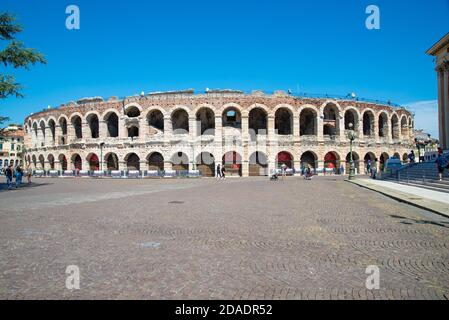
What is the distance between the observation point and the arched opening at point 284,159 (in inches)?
1391

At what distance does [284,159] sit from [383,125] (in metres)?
16.5

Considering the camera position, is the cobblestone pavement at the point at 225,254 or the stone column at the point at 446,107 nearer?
the cobblestone pavement at the point at 225,254

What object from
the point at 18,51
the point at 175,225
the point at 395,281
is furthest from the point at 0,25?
the point at 395,281

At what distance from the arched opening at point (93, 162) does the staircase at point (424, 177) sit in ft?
110

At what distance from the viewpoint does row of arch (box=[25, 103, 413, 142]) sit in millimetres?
36172

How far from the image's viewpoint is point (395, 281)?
375 centimetres

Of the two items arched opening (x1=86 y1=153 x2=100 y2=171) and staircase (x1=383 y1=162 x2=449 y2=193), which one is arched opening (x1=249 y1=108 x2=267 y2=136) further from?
arched opening (x1=86 y1=153 x2=100 y2=171)

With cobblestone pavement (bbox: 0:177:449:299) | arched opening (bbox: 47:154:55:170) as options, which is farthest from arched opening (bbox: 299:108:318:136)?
arched opening (bbox: 47:154:55:170)

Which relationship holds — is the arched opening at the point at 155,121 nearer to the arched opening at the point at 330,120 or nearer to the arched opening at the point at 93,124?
the arched opening at the point at 93,124

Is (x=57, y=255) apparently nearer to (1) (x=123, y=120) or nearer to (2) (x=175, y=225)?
(2) (x=175, y=225)

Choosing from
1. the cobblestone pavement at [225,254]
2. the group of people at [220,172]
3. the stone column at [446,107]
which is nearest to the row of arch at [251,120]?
the group of people at [220,172]

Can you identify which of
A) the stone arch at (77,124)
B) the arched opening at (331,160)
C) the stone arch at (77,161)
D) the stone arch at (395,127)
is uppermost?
the stone arch at (77,124)

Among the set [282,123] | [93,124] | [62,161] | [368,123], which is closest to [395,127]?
[368,123]
